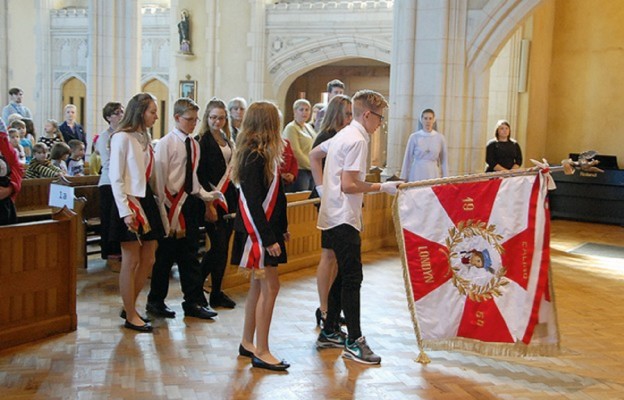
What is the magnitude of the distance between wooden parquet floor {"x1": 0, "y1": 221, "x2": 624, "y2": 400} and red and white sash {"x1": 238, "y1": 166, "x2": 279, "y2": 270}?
1.94 ft

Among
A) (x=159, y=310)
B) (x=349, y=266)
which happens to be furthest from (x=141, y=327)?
(x=349, y=266)

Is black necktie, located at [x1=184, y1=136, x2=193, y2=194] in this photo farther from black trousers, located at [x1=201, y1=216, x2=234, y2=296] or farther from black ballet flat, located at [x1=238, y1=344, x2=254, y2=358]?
black ballet flat, located at [x1=238, y1=344, x2=254, y2=358]

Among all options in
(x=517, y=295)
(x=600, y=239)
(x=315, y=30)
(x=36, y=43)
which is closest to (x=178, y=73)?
(x=315, y=30)

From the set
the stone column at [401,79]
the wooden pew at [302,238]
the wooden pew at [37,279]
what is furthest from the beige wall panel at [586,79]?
the wooden pew at [37,279]

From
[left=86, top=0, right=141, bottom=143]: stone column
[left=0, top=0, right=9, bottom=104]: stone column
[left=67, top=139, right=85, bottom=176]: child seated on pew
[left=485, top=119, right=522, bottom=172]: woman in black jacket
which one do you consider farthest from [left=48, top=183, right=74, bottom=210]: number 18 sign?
[left=0, top=0, right=9, bottom=104]: stone column

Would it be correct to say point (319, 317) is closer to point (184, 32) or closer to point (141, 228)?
point (141, 228)

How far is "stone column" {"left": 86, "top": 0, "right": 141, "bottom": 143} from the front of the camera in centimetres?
983

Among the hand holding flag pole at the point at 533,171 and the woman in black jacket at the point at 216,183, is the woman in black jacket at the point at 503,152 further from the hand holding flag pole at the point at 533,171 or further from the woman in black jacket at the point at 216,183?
the hand holding flag pole at the point at 533,171

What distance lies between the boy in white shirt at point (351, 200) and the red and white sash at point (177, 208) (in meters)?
1.06

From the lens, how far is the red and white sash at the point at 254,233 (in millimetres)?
3869

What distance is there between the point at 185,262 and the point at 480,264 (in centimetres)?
200

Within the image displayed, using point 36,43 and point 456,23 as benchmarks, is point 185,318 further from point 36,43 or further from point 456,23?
point 36,43

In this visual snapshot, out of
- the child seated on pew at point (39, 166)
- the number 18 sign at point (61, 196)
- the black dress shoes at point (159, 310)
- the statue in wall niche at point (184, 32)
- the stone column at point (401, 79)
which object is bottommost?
the black dress shoes at point (159, 310)

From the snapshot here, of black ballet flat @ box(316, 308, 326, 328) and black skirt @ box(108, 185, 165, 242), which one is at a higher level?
black skirt @ box(108, 185, 165, 242)
